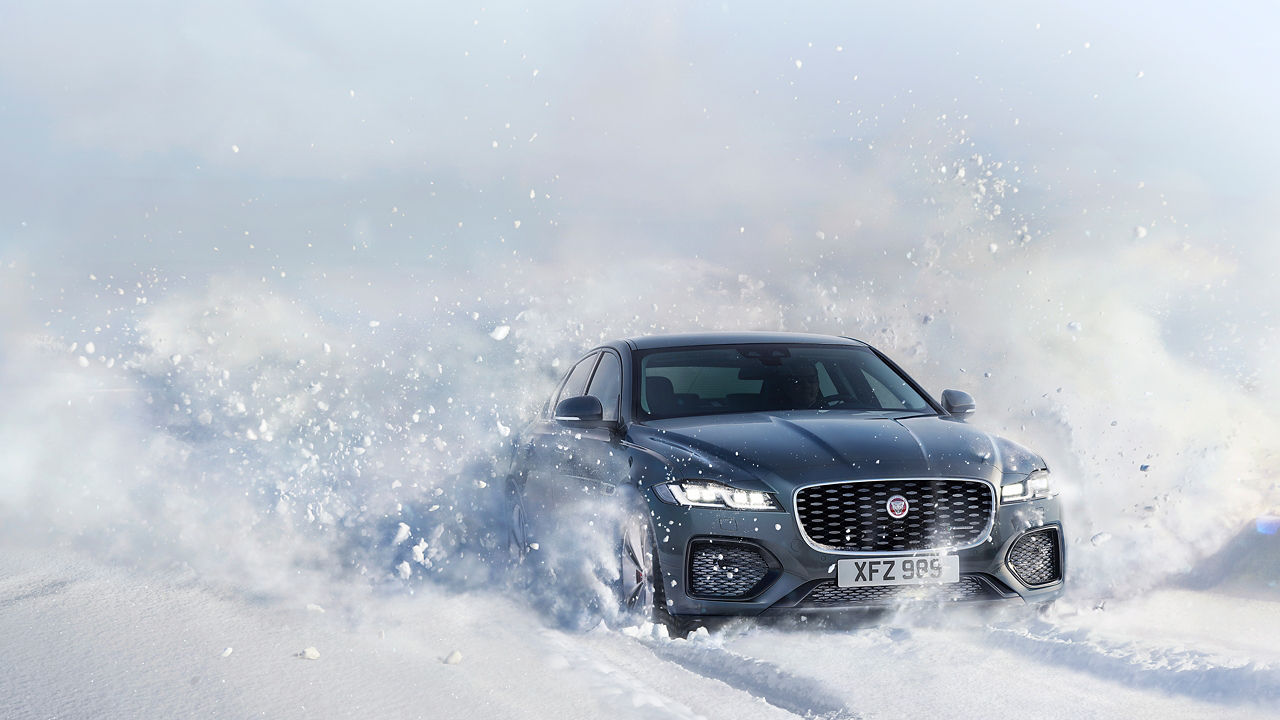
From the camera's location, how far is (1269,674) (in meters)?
4.19

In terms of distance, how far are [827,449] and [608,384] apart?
199cm

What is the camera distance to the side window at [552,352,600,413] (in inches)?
291

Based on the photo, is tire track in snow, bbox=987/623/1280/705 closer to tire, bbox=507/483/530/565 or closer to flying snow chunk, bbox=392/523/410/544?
tire, bbox=507/483/530/565

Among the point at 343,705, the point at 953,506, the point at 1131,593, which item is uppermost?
the point at 953,506

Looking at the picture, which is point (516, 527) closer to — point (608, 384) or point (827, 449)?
point (608, 384)

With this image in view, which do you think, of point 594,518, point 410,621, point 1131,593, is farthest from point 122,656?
point 1131,593

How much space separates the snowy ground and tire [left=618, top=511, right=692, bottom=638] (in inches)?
3.6

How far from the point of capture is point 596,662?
4605 mm

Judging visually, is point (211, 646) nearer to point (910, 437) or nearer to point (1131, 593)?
point (910, 437)

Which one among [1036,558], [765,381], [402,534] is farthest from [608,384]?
[1036,558]

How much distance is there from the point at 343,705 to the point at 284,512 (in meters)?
4.73

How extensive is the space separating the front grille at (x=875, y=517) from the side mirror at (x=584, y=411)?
153 centimetres

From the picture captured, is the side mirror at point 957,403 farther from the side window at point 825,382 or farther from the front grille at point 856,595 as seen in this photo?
the front grille at point 856,595

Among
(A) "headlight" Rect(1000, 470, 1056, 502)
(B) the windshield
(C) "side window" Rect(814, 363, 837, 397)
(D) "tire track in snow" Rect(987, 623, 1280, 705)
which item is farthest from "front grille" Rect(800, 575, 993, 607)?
(C) "side window" Rect(814, 363, 837, 397)
